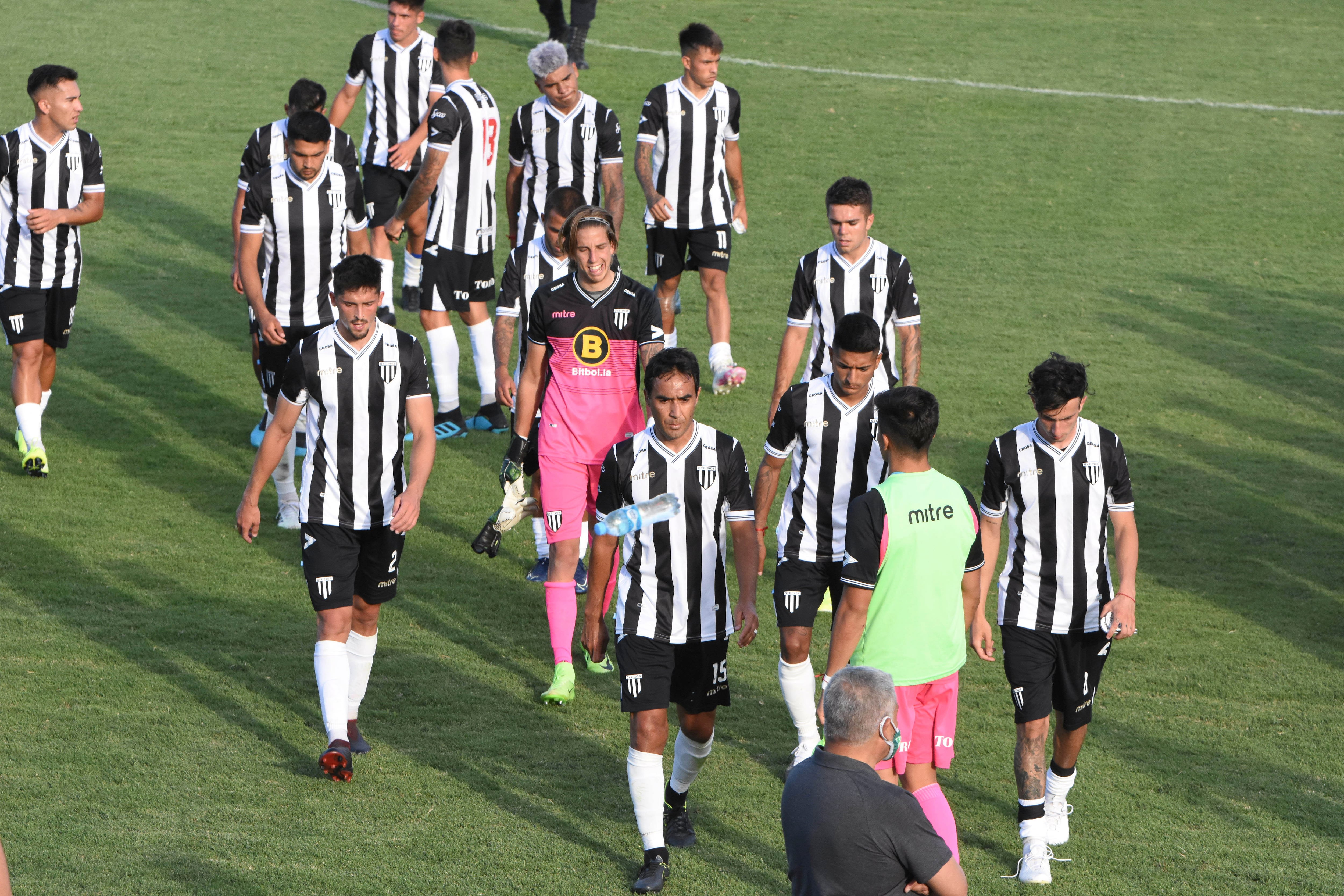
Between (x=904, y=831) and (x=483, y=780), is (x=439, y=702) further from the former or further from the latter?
(x=904, y=831)

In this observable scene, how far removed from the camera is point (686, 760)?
5.32 metres

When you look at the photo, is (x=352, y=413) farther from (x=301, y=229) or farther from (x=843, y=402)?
(x=301, y=229)

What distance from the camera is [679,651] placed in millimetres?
5188

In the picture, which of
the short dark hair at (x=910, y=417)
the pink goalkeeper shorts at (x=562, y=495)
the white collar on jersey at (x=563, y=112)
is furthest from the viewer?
the white collar on jersey at (x=563, y=112)

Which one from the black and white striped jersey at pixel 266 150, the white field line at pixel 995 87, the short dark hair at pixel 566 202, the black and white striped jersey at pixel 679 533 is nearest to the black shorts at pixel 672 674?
the black and white striped jersey at pixel 679 533

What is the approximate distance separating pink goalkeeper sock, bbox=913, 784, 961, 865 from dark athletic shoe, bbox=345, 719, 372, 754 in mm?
2356

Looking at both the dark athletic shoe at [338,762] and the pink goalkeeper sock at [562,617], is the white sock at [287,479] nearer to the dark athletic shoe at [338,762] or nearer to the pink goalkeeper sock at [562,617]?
the pink goalkeeper sock at [562,617]

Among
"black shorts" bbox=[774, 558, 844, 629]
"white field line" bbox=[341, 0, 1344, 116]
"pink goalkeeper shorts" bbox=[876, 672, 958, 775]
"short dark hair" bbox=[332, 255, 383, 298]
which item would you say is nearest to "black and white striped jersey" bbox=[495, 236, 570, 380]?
"short dark hair" bbox=[332, 255, 383, 298]

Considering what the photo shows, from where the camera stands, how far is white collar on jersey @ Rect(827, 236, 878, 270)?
691cm

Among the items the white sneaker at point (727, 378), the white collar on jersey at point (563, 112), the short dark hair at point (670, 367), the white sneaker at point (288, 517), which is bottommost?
the white sneaker at point (288, 517)

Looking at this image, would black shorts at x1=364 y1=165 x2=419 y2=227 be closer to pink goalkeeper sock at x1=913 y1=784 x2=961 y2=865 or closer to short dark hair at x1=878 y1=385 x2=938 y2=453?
short dark hair at x1=878 y1=385 x2=938 y2=453

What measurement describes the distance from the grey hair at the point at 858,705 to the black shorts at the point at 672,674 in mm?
1549

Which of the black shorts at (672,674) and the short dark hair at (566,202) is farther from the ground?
the short dark hair at (566,202)

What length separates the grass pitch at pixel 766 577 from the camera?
539cm
